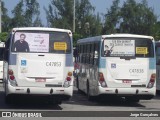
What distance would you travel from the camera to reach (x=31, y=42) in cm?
1725

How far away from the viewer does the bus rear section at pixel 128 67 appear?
1878 centimetres

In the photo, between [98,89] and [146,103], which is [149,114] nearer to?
[98,89]

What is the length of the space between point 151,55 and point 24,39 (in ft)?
15.9

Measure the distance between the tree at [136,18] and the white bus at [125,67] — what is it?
124ft

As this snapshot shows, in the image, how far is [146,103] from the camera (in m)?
21.0

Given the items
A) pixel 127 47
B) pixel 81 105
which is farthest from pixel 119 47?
pixel 81 105

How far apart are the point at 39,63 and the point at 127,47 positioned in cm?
371

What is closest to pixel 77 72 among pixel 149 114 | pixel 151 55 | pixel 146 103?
pixel 146 103

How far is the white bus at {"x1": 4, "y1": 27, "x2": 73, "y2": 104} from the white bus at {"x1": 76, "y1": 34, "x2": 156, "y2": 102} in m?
1.92

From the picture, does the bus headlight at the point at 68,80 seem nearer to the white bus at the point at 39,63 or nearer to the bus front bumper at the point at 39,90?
the white bus at the point at 39,63

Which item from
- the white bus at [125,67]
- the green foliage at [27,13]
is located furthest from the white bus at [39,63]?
the green foliage at [27,13]

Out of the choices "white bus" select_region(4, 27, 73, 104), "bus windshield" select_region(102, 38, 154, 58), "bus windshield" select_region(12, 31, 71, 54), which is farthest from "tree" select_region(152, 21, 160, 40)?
"white bus" select_region(4, 27, 73, 104)

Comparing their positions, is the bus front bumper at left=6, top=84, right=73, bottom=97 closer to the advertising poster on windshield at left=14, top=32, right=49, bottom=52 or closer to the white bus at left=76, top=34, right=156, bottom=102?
the advertising poster on windshield at left=14, top=32, right=49, bottom=52

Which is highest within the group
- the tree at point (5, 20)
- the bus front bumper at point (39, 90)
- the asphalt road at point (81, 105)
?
the tree at point (5, 20)
